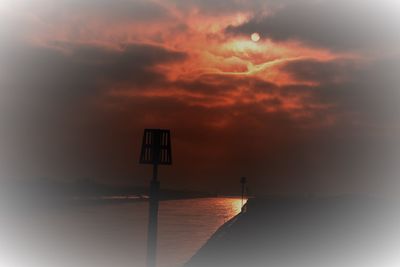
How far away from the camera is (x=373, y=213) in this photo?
44.0 meters

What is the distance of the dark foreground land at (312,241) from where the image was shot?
26375mm

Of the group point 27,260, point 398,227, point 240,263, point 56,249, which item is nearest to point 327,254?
point 240,263

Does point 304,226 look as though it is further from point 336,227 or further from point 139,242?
point 139,242

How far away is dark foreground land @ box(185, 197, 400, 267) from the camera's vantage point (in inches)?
1038

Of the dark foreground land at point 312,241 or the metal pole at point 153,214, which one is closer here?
the metal pole at point 153,214

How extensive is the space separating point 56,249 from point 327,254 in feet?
153

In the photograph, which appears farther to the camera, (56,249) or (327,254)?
(56,249)

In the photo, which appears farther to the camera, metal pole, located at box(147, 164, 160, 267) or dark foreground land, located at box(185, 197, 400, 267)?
dark foreground land, located at box(185, 197, 400, 267)

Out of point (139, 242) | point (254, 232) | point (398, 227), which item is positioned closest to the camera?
point (398, 227)

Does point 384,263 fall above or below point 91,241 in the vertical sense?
below

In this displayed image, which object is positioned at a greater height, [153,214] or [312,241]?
[312,241]

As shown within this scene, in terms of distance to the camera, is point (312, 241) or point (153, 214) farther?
point (312, 241)

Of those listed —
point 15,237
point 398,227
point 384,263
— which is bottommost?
point 384,263

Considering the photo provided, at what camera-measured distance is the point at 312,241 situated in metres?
31.7
